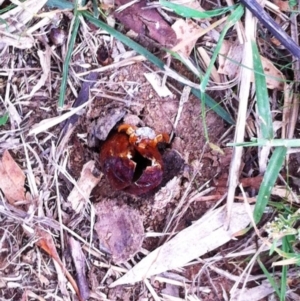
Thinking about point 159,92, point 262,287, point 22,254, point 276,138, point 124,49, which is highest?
point 124,49

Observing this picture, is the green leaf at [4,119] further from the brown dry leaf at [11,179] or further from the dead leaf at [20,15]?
the dead leaf at [20,15]

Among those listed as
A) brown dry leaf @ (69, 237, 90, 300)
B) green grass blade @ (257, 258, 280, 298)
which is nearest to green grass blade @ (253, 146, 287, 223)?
green grass blade @ (257, 258, 280, 298)

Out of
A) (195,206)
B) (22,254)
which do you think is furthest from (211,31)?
(22,254)

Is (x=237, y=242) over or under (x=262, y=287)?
over

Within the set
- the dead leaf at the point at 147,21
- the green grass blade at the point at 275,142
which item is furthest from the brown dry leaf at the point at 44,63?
the green grass blade at the point at 275,142

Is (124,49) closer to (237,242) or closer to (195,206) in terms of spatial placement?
(195,206)

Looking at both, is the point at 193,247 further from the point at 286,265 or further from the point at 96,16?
the point at 96,16

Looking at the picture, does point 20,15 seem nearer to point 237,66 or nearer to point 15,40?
point 15,40
